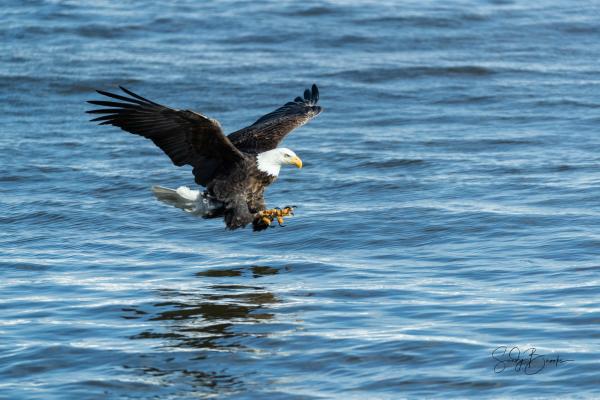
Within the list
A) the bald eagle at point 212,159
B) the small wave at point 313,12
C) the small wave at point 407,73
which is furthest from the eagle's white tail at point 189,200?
the small wave at point 313,12

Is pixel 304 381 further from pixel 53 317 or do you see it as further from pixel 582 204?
pixel 582 204

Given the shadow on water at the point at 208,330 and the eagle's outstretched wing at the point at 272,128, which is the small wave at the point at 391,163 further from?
the shadow on water at the point at 208,330

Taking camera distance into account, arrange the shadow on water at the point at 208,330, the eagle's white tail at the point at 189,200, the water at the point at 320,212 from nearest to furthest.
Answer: the shadow on water at the point at 208,330
the water at the point at 320,212
the eagle's white tail at the point at 189,200

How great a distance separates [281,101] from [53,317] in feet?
23.6

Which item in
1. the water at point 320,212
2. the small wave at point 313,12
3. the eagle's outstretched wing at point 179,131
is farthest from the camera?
the small wave at point 313,12

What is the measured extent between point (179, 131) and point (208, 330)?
159 cm

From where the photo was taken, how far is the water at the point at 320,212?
5746 millimetres

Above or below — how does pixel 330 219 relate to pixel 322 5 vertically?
below

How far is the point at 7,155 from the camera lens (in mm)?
11195

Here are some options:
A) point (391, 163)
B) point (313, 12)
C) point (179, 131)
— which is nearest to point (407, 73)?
point (313, 12)

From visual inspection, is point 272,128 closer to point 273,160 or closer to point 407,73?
point 273,160

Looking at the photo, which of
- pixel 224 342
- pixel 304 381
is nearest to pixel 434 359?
pixel 304 381

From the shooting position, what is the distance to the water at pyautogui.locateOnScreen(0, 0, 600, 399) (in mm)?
5746

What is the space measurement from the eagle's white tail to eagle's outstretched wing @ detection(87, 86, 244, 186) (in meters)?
0.13
